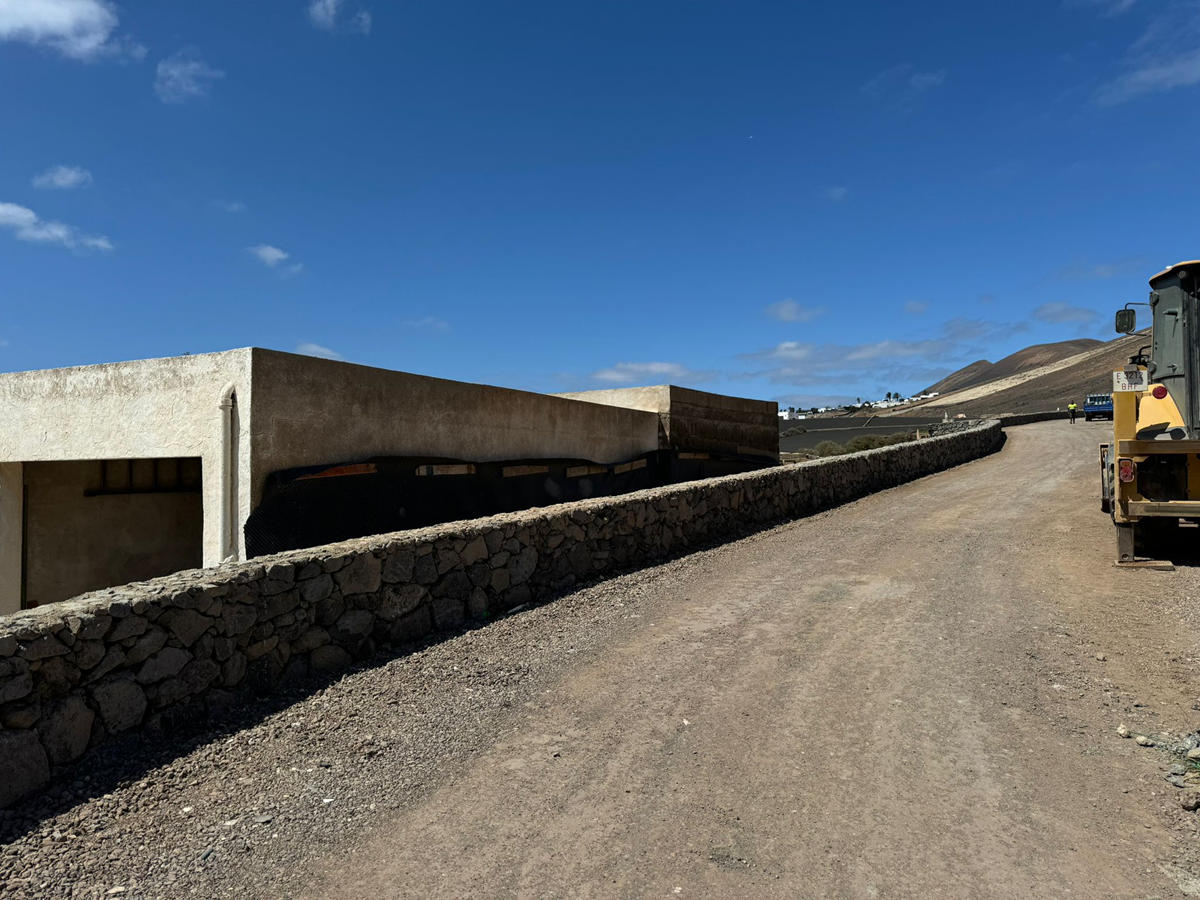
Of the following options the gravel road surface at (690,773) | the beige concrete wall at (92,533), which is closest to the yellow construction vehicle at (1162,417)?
the gravel road surface at (690,773)

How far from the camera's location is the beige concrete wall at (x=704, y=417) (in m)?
16.9

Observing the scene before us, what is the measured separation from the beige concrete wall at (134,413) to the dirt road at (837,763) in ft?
16.2

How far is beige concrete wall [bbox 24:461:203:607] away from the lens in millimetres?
10523

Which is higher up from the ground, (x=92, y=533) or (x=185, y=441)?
(x=185, y=441)

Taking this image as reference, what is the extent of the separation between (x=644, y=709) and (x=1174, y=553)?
27.6ft

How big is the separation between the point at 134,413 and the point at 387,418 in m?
2.97

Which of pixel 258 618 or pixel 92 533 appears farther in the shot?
pixel 92 533

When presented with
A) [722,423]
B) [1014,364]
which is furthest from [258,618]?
[1014,364]

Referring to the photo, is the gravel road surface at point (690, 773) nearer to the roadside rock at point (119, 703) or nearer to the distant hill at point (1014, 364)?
the roadside rock at point (119, 703)

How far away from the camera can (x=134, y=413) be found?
28.3 feet

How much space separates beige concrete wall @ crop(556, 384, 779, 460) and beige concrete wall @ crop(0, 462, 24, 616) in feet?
35.1

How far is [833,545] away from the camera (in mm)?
10508

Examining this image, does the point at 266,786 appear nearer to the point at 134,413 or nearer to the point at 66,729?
the point at 66,729

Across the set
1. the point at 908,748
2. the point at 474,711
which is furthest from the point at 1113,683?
the point at 474,711
